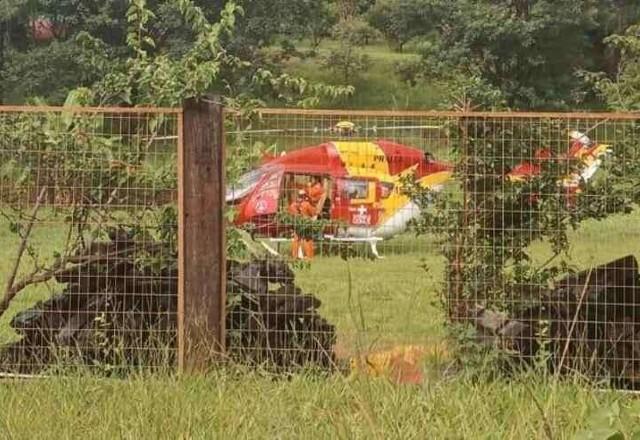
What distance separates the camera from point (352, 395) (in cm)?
484

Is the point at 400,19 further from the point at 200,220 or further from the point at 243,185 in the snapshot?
the point at 200,220

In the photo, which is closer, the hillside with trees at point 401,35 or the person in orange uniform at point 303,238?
the person in orange uniform at point 303,238

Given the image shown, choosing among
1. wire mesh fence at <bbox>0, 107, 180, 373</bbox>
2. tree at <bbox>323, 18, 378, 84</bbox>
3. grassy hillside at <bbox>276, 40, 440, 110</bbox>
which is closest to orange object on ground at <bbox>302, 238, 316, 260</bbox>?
wire mesh fence at <bbox>0, 107, 180, 373</bbox>

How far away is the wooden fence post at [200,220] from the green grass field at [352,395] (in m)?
0.42

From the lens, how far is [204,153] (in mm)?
6902

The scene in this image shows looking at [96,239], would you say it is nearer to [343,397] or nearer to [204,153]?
[204,153]

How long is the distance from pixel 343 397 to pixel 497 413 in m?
0.78

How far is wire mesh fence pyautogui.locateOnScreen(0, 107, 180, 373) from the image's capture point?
7.12m

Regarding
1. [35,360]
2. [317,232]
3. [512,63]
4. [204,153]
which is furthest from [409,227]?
[512,63]

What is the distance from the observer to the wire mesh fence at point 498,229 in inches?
269

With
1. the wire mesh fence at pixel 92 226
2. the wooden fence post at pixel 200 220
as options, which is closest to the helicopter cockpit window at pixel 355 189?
the wooden fence post at pixel 200 220

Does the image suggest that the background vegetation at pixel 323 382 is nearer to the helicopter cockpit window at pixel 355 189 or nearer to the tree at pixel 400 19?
the helicopter cockpit window at pixel 355 189

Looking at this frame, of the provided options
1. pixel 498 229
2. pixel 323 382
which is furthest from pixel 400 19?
pixel 323 382

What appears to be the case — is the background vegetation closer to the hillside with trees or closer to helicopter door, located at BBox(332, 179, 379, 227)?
helicopter door, located at BBox(332, 179, 379, 227)
